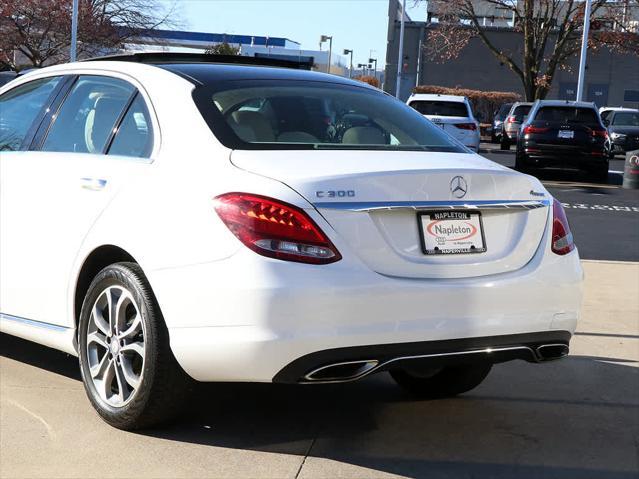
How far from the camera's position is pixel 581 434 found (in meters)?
4.88

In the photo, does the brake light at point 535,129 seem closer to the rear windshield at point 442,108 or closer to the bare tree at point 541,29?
the rear windshield at point 442,108

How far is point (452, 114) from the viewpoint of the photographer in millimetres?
24875

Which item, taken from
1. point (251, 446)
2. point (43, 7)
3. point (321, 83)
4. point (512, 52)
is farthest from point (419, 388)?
point (512, 52)

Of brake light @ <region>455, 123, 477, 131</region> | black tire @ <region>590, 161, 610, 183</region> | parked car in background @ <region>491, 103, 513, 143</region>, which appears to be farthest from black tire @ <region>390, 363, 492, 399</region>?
parked car in background @ <region>491, 103, 513, 143</region>

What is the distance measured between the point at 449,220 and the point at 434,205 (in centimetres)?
10

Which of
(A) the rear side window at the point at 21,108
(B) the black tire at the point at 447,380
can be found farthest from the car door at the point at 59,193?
(B) the black tire at the point at 447,380

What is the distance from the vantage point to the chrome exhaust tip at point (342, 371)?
4.15 meters

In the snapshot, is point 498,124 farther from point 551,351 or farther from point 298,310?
point 298,310

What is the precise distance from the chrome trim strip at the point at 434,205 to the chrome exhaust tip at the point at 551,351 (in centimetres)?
60

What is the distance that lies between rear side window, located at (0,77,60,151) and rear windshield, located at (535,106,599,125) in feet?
55.1

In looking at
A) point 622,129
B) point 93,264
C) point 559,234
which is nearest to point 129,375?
point 93,264

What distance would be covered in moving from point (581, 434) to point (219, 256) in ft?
6.25

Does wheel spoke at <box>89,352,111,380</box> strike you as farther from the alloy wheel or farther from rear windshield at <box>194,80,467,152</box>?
rear windshield at <box>194,80,467,152</box>

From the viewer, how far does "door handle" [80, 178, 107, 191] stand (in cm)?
479
